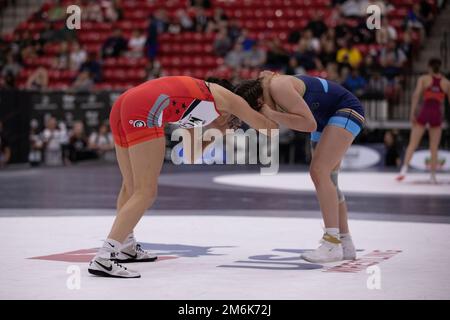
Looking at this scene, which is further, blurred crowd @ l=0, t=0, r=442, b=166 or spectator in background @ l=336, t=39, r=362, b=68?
spectator in background @ l=336, t=39, r=362, b=68

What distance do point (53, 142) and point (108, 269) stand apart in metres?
11.5

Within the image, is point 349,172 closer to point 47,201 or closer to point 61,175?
point 61,175

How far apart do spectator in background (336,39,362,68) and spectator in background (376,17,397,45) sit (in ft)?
1.74

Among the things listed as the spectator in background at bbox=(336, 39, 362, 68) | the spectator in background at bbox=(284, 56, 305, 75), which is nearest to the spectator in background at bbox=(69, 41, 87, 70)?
the spectator in background at bbox=(284, 56, 305, 75)

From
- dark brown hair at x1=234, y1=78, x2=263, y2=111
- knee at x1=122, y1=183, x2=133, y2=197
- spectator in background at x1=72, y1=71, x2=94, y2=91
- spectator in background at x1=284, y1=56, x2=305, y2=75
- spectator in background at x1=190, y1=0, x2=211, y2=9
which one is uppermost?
spectator in background at x1=190, y1=0, x2=211, y2=9

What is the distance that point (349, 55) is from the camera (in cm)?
1673

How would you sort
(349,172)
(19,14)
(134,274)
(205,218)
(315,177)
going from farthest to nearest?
1. (19,14)
2. (349,172)
3. (205,218)
4. (315,177)
5. (134,274)

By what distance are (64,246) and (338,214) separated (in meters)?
1.82

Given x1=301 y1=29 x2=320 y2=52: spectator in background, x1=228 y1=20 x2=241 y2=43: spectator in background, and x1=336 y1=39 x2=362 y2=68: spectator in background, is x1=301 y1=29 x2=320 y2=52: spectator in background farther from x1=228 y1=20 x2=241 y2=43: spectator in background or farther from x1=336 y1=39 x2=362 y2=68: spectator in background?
x1=228 y1=20 x2=241 y2=43: spectator in background

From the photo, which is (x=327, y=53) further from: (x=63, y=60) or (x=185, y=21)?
(x=63, y=60)

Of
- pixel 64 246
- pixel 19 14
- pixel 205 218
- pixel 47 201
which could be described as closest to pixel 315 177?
pixel 64 246

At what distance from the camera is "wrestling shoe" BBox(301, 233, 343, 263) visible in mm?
5504

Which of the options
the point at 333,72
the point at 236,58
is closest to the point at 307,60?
the point at 333,72

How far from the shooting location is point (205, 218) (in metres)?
8.02
